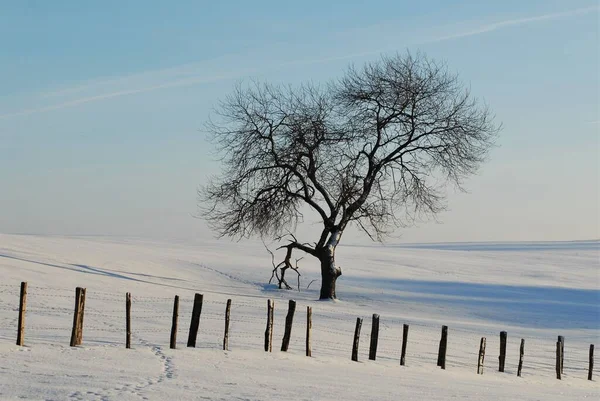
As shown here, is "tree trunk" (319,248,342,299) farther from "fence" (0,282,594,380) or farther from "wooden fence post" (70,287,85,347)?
"wooden fence post" (70,287,85,347)

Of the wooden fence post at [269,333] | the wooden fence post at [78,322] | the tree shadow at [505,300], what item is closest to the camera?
the wooden fence post at [78,322]

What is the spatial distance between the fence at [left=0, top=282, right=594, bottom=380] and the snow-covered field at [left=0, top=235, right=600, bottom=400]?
0.09m

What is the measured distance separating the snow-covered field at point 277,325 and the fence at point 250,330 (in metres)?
0.09

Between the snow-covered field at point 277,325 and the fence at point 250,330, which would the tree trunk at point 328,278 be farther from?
the fence at point 250,330

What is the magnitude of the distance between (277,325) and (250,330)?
213cm

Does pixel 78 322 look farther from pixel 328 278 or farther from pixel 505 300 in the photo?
pixel 505 300

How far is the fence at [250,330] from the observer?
18.5m

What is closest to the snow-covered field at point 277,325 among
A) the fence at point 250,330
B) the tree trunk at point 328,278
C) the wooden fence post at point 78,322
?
the fence at point 250,330

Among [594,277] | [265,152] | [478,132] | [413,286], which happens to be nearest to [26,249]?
[265,152]

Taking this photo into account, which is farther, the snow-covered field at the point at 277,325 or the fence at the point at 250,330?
the fence at the point at 250,330

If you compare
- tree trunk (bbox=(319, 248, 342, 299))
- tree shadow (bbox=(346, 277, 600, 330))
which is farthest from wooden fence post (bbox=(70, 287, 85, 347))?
tree shadow (bbox=(346, 277, 600, 330))

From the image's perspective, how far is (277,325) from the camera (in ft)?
82.2

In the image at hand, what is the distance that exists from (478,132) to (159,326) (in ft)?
58.0

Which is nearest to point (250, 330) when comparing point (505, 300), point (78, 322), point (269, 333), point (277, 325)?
point (277, 325)
